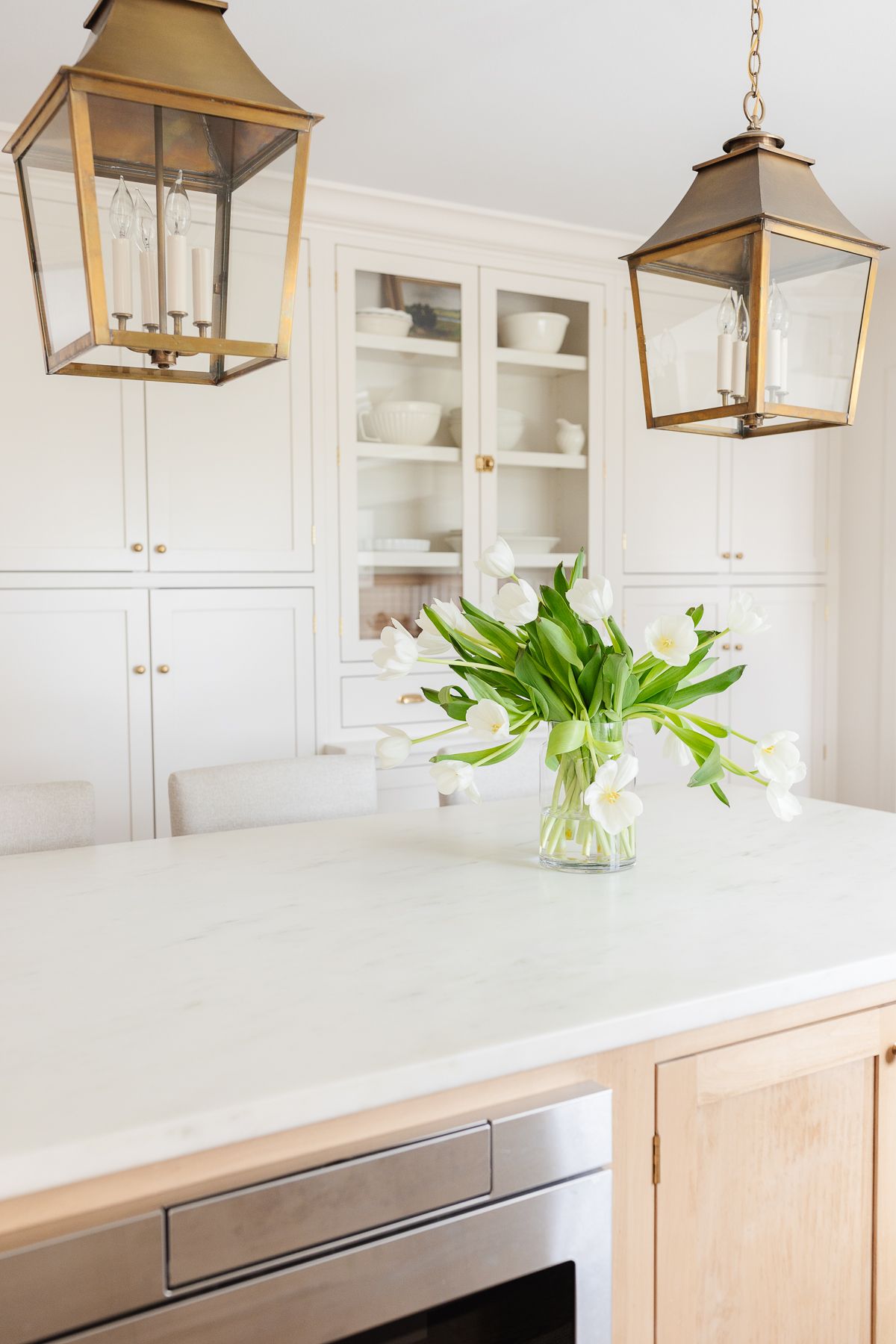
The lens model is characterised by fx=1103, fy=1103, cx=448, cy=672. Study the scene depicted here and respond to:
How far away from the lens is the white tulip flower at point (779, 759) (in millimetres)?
1440

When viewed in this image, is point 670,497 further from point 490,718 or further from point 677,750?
point 490,718

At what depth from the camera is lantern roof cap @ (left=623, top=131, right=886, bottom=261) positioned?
1451 millimetres

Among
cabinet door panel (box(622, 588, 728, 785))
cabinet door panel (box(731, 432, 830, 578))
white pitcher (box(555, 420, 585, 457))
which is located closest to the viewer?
white pitcher (box(555, 420, 585, 457))

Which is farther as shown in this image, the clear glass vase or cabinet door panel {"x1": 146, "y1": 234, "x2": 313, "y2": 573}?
cabinet door panel {"x1": 146, "y1": 234, "x2": 313, "y2": 573}

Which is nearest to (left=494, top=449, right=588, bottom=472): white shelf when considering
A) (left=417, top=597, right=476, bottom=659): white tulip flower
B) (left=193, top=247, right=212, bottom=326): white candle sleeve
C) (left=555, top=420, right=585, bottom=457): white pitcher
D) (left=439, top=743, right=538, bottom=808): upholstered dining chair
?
(left=555, top=420, right=585, bottom=457): white pitcher

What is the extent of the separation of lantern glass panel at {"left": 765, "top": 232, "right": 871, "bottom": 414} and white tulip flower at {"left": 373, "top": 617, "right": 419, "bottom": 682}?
0.59 meters

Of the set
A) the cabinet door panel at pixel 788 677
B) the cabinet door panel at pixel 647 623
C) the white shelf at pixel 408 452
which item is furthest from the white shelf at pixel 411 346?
the cabinet door panel at pixel 788 677

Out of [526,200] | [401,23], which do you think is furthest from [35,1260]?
[526,200]

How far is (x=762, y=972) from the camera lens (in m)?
1.13

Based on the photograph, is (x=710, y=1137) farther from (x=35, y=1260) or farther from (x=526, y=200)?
(x=526, y=200)

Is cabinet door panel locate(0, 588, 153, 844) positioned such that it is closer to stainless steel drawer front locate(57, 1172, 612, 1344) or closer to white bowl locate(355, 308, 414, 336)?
white bowl locate(355, 308, 414, 336)

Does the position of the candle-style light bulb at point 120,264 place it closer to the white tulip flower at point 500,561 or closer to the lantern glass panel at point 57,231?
the lantern glass panel at point 57,231

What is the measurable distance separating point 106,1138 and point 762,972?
660 millimetres

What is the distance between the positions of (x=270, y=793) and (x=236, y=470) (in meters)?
A: 1.40
